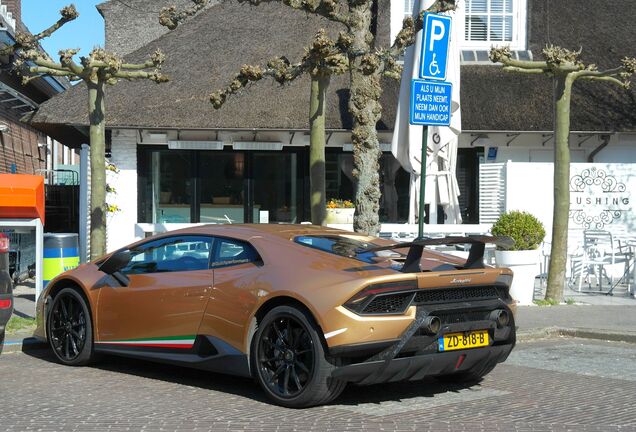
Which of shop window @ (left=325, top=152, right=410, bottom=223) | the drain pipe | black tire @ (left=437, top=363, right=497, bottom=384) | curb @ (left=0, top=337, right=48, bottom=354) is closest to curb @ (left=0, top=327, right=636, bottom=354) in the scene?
black tire @ (left=437, top=363, right=497, bottom=384)

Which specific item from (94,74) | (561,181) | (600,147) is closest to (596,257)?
(561,181)

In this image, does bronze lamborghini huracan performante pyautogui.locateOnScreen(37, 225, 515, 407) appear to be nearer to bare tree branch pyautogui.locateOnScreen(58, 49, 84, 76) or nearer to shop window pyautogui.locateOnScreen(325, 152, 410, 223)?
bare tree branch pyautogui.locateOnScreen(58, 49, 84, 76)

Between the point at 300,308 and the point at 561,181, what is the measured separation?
7662 mm

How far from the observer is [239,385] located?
7742 millimetres

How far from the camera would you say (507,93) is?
752 inches

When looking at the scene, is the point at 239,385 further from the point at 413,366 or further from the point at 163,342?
the point at 413,366

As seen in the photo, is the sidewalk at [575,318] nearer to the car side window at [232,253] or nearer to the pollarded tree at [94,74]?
the pollarded tree at [94,74]

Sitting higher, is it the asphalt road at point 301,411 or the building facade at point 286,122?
the building facade at point 286,122

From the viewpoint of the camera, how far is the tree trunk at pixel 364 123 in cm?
1156

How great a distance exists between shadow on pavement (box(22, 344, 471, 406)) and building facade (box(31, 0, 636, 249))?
999 cm

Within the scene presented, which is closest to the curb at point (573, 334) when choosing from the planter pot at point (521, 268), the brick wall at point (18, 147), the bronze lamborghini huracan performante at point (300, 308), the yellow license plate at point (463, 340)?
the planter pot at point (521, 268)

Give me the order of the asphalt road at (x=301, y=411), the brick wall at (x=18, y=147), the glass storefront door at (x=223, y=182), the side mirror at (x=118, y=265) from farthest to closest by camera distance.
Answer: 1. the brick wall at (x=18, y=147)
2. the glass storefront door at (x=223, y=182)
3. the side mirror at (x=118, y=265)
4. the asphalt road at (x=301, y=411)

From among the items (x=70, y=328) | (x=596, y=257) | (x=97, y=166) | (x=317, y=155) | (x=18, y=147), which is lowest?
(x=70, y=328)

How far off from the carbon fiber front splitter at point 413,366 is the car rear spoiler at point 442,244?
0.66 metres
